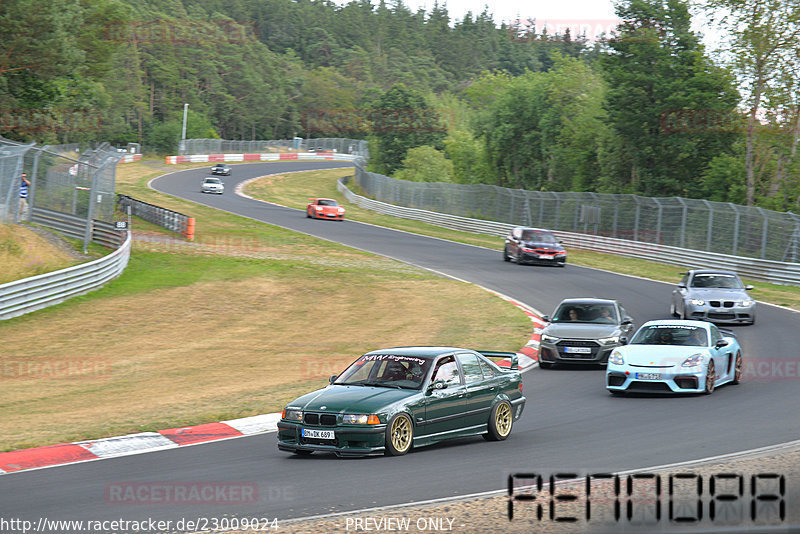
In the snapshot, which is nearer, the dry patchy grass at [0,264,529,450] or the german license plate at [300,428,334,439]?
the german license plate at [300,428,334,439]

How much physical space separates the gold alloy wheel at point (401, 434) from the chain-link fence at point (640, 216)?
28227 mm

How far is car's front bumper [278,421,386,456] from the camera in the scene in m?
10.5

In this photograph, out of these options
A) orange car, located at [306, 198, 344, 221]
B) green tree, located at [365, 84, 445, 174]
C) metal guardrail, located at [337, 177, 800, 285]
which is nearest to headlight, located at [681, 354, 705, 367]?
metal guardrail, located at [337, 177, 800, 285]

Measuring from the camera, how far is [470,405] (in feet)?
38.7

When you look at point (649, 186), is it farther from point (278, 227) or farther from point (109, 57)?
point (109, 57)

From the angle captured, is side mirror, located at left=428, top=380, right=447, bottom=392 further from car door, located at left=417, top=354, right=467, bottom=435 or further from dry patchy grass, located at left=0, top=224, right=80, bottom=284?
dry patchy grass, located at left=0, top=224, right=80, bottom=284

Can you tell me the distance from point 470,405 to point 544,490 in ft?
Result: 11.2

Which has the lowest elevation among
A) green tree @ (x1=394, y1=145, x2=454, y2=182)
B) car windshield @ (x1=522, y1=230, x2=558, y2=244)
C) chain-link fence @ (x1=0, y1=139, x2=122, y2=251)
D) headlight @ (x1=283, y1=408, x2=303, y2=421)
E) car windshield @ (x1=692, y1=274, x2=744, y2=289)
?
headlight @ (x1=283, y1=408, x2=303, y2=421)

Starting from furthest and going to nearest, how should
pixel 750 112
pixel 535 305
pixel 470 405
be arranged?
pixel 750 112 → pixel 535 305 → pixel 470 405

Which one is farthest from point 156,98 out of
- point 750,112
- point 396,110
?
point 750,112

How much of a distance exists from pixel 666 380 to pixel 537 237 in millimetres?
23814

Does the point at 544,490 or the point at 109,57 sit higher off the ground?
the point at 109,57

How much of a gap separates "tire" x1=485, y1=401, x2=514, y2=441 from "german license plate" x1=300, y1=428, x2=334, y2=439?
94.7 inches

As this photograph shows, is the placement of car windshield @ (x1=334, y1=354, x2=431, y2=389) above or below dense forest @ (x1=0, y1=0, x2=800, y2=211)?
below
